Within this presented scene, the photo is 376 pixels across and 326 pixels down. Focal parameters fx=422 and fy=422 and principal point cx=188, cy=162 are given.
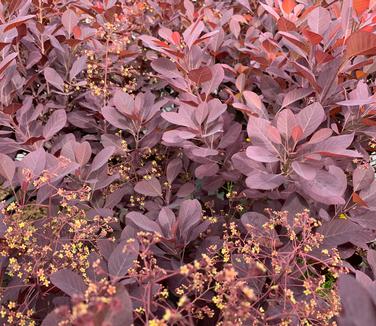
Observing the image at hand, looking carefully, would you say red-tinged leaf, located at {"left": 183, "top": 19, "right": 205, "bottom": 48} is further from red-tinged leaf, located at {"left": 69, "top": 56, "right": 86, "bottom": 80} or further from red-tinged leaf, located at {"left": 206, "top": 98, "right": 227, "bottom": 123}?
red-tinged leaf, located at {"left": 69, "top": 56, "right": 86, "bottom": 80}

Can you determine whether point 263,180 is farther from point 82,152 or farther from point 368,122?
Answer: point 82,152

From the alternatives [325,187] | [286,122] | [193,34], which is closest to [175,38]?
[193,34]

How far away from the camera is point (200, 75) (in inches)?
55.7

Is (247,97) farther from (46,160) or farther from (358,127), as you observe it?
(46,160)

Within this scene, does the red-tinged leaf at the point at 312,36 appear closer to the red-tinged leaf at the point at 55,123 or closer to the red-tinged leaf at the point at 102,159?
the red-tinged leaf at the point at 102,159

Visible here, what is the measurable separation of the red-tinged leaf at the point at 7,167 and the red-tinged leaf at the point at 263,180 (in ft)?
2.35

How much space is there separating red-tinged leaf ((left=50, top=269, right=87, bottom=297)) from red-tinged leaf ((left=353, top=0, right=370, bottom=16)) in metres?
1.20

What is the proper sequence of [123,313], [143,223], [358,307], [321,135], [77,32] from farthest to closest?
[77,32] < [143,223] < [321,135] < [123,313] < [358,307]

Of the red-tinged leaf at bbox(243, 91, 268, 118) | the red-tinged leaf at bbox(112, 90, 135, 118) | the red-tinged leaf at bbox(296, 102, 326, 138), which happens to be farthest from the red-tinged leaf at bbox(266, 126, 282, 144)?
the red-tinged leaf at bbox(112, 90, 135, 118)

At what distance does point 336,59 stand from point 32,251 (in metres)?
1.09

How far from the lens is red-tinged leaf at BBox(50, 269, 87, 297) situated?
3.46 feet

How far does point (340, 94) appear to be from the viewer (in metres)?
1.47

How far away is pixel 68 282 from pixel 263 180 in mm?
597

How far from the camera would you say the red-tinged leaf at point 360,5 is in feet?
4.48
